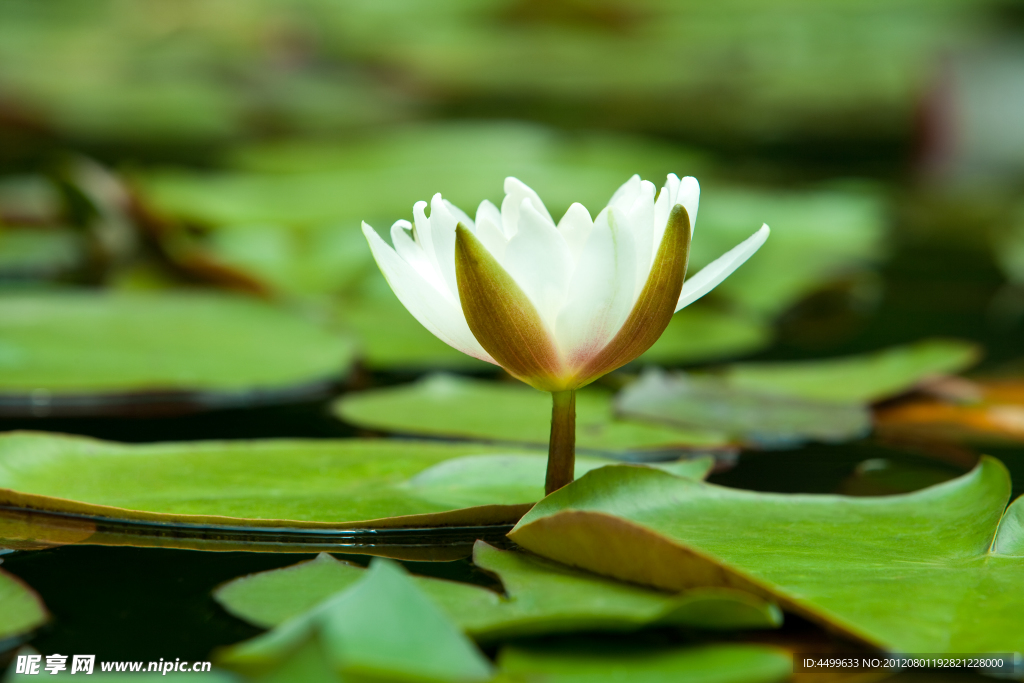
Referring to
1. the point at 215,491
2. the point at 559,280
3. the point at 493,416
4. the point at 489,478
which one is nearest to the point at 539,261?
the point at 559,280

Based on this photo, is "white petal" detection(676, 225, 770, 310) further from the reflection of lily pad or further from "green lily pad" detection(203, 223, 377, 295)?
"green lily pad" detection(203, 223, 377, 295)

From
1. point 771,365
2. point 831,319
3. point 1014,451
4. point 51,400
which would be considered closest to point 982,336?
point 831,319

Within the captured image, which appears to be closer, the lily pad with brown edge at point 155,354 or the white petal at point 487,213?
the white petal at point 487,213

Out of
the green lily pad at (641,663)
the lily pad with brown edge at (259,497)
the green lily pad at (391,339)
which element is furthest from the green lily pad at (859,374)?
the green lily pad at (641,663)

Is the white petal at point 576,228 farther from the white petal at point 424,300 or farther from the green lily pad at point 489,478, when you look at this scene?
the green lily pad at point 489,478

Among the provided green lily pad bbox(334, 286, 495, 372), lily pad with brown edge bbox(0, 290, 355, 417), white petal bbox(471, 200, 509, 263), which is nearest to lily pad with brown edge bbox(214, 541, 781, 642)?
white petal bbox(471, 200, 509, 263)
